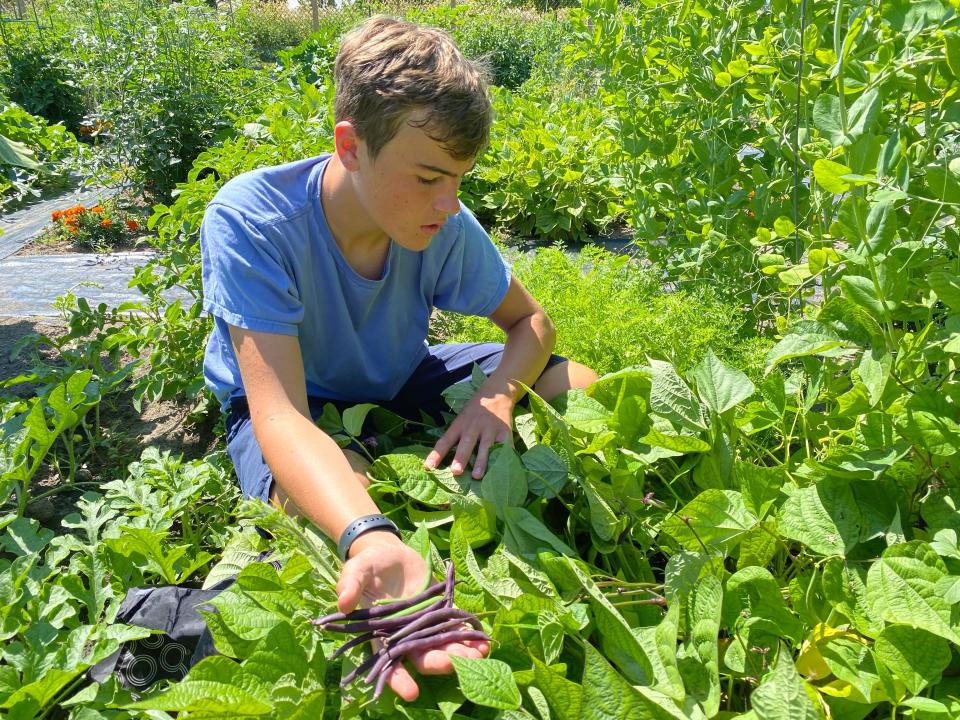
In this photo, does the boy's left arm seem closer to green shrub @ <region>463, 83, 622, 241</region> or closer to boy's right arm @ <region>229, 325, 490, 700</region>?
boy's right arm @ <region>229, 325, 490, 700</region>

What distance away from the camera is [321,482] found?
139cm

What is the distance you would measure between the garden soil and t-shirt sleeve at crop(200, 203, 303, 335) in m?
1.02

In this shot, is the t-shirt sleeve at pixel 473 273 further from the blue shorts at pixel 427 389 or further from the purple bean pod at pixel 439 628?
the purple bean pod at pixel 439 628

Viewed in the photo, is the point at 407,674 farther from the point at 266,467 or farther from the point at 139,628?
the point at 266,467

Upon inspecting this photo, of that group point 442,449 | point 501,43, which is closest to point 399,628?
Result: point 442,449

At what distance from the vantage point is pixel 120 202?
5750mm

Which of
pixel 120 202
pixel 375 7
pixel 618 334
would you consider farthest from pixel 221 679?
pixel 375 7

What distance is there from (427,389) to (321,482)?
0.85 meters


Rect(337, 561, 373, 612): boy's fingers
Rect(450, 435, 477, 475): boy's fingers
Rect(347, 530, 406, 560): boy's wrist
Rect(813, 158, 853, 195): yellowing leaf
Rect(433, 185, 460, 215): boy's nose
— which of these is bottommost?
Rect(450, 435, 477, 475): boy's fingers

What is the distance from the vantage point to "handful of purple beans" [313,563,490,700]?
1.12 meters

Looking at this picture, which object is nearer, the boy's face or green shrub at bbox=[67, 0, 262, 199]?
the boy's face

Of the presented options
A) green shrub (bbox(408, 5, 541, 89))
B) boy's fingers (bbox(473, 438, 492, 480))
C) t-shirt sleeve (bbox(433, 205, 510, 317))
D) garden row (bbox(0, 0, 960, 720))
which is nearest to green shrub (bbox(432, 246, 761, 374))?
garden row (bbox(0, 0, 960, 720))

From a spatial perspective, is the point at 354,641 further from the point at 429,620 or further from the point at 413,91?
the point at 413,91

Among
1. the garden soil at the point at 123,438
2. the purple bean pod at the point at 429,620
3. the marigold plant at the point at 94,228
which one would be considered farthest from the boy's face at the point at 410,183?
the marigold plant at the point at 94,228
